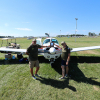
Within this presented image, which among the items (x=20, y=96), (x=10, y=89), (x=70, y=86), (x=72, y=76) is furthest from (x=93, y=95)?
(x=10, y=89)

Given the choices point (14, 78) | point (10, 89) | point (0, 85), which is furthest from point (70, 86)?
point (0, 85)

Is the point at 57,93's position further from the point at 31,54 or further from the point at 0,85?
the point at 0,85

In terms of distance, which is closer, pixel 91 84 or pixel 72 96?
pixel 72 96

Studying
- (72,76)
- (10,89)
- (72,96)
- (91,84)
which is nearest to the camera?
(72,96)

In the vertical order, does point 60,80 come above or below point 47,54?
below

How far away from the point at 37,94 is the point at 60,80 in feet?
4.56

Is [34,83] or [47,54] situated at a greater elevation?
[47,54]

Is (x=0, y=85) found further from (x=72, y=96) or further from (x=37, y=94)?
(x=72, y=96)

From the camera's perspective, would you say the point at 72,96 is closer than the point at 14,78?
Yes

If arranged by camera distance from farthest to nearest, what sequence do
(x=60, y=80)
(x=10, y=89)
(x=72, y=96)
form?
(x=60, y=80), (x=10, y=89), (x=72, y=96)

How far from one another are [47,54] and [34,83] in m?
1.72

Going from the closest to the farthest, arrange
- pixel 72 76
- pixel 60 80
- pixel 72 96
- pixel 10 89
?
1. pixel 72 96
2. pixel 10 89
3. pixel 60 80
4. pixel 72 76

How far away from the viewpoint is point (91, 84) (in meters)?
3.38

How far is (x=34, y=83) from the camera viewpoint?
351 cm
